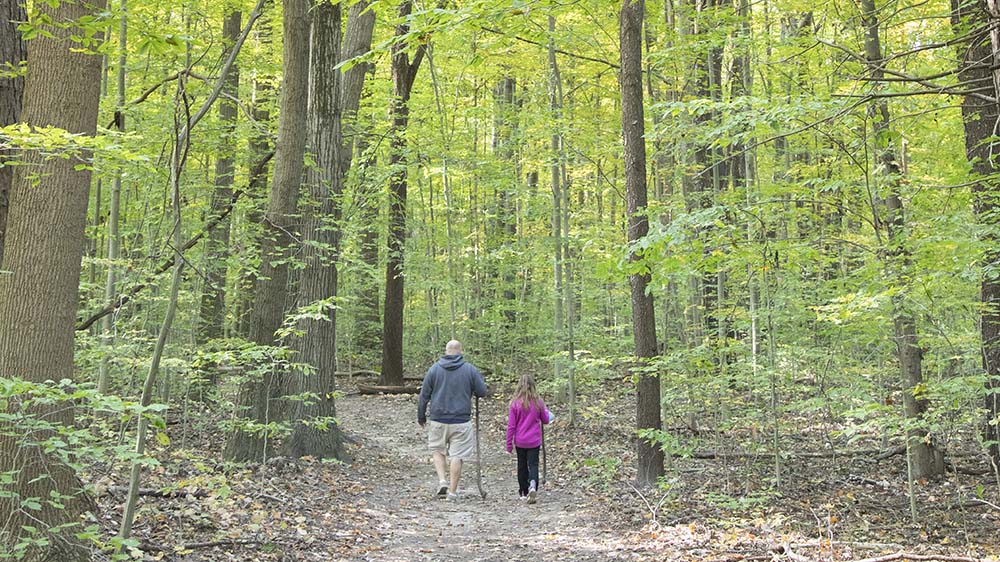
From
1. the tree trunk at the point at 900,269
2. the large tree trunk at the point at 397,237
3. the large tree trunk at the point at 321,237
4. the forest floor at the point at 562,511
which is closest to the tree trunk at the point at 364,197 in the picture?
the large tree trunk at the point at 397,237

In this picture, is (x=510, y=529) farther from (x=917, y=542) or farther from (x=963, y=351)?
(x=963, y=351)

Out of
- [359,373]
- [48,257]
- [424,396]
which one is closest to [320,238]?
[424,396]

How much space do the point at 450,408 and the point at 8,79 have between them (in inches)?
240

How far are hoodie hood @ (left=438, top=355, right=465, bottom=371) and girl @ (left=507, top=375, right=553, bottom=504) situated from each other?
2.97ft

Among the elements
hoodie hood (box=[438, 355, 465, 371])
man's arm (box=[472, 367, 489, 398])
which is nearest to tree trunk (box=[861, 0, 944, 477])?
man's arm (box=[472, 367, 489, 398])

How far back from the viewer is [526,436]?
346 inches

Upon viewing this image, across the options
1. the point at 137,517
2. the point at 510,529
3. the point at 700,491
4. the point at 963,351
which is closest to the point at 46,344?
the point at 137,517

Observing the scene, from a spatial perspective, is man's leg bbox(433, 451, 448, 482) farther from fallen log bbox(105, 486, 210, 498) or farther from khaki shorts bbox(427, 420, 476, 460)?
fallen log bbox(105, 486, 210, 498)

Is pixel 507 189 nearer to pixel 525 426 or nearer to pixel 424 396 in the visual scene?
pixel 424 396

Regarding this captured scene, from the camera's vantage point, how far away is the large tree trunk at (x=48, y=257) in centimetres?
A: 430

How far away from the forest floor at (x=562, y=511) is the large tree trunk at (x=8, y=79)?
226cm

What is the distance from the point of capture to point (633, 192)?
8180 millimetres

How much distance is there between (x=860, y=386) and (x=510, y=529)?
14.5 feet

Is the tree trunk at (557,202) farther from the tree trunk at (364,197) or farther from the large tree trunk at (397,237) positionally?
the tree trunk at (364,197)
